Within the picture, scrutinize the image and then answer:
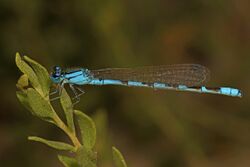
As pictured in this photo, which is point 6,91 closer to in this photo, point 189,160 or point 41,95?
Result: point 189,160

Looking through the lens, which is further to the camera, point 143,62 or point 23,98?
point 143,62

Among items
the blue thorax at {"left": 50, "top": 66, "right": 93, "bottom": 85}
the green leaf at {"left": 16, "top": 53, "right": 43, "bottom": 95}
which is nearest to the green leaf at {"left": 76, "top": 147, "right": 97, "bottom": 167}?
the green leaf at {"left": 16, "top": 53, "right": 43, "bottom": 95}

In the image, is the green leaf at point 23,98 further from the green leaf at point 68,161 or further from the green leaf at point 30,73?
the green leaf at point 68,161

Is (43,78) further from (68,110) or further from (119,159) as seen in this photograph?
(119,159)

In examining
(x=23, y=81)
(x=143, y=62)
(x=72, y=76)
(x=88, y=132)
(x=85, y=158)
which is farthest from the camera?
(x=143, y=62)

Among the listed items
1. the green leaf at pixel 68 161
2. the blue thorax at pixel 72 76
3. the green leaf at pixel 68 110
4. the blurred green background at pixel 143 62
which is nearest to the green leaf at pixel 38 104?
the green leaf at pixel 68 110

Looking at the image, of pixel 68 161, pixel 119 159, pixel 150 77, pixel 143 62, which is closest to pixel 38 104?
pixel 68 161

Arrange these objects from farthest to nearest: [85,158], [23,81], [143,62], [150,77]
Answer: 1. [143,62]
2. [150,77]
3. [23,81]
4. [85,158]

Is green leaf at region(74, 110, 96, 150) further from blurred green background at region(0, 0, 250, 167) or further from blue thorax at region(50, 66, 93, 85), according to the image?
blurred green background at region(0, 0, 250, 167)
